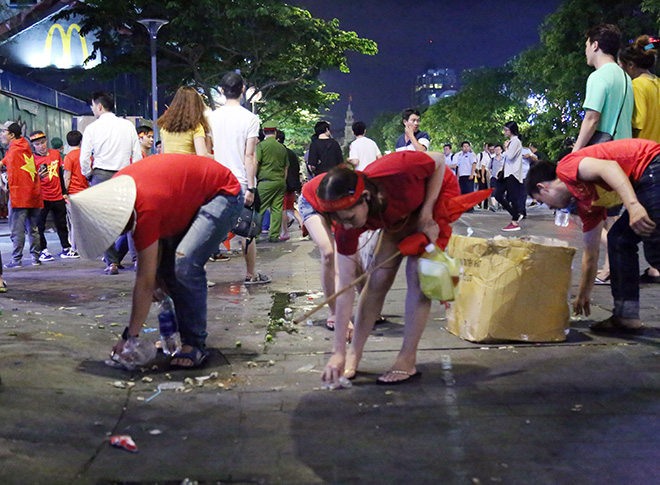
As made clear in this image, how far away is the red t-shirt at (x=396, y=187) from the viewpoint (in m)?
3.78

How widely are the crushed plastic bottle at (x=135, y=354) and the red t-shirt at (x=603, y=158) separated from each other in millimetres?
2785

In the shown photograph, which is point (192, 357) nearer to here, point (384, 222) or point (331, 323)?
point (331, 323)

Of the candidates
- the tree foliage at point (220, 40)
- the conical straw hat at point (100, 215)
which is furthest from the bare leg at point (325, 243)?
the tree foliage at point (220, 40)

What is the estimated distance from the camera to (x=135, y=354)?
4.46 metres

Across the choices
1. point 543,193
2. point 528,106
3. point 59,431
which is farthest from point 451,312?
point 528,106

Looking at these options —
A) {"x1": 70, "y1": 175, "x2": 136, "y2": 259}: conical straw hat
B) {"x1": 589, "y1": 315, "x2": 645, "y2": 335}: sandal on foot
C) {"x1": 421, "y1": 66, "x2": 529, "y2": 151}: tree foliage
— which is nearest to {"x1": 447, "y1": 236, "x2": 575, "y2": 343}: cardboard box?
{"x1": 589, "y1": 315, "x2": 645, "y2": 335}: sandal on foot

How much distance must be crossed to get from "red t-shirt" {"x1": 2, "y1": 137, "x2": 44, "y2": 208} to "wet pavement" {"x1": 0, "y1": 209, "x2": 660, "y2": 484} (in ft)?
15.3

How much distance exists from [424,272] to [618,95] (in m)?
3.10

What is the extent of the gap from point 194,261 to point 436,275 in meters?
1.52

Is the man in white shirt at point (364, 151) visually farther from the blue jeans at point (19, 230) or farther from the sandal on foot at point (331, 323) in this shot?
the sandal on foot at point (331, 323)

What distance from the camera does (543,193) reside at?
15.7 ft

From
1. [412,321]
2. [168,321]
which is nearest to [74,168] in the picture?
[168,321]

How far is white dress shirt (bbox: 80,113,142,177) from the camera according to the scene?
8.76 metres

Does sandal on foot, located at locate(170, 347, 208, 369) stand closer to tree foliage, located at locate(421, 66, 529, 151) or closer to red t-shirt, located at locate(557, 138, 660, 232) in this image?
red t-shirt, located at locate(557, 138, 660, 232)
